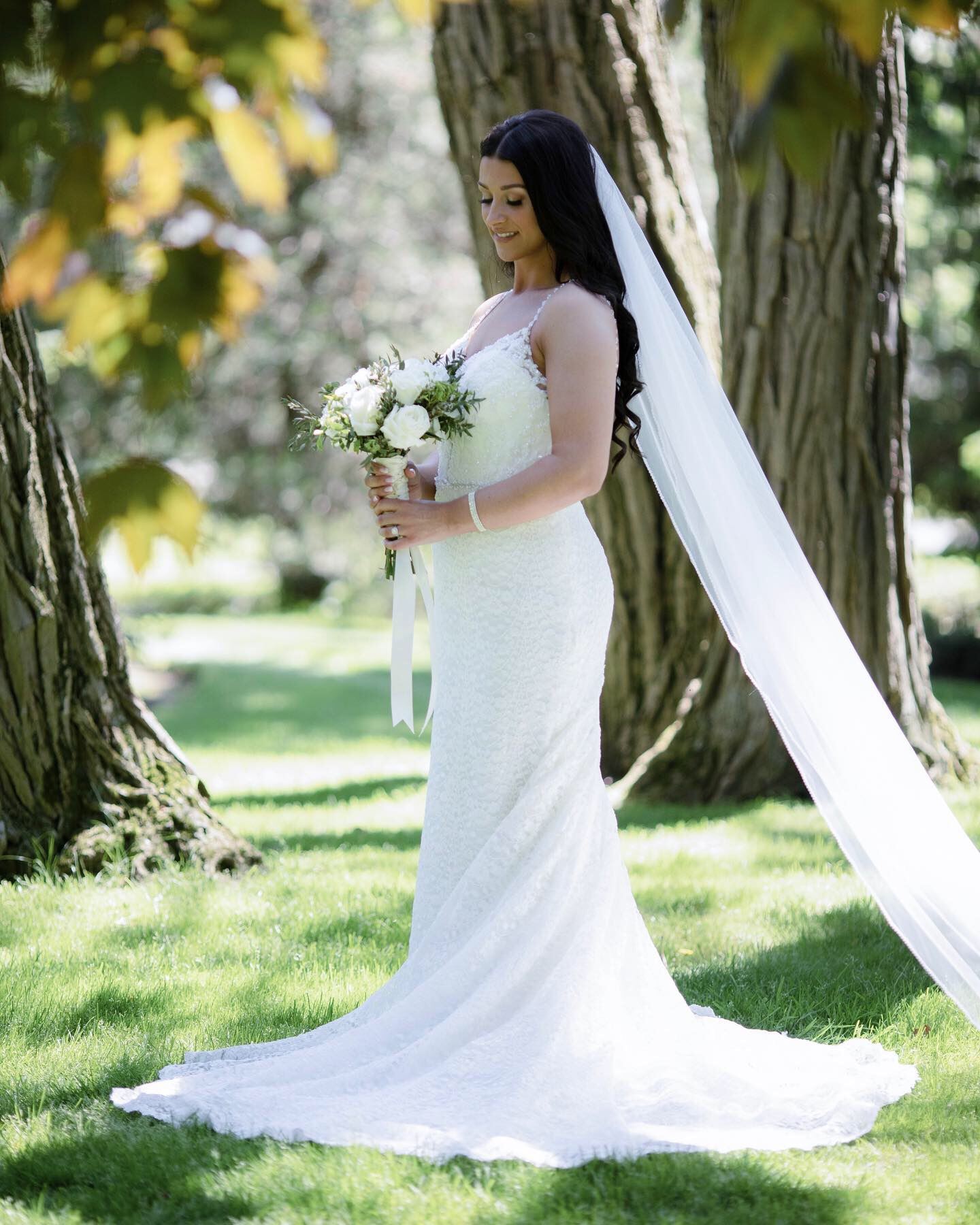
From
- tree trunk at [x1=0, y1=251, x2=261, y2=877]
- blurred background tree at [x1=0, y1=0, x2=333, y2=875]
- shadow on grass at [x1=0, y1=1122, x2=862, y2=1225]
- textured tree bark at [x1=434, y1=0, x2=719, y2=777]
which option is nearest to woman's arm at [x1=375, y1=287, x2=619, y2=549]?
shadow on grass at [x1=0, y1=1122, x2=862, y2=1225]

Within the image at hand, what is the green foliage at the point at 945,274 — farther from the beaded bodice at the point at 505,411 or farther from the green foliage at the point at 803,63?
the green foliage at the point at 803,63

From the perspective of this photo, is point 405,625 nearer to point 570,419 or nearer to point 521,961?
point 570,419

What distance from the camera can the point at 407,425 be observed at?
3.32 meters

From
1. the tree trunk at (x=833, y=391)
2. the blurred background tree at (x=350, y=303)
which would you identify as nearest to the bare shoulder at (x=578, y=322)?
the tree trunk at (x=833, y=391)

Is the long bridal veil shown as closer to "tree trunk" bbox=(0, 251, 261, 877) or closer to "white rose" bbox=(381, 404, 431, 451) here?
"white rose" bbox=(381, 404, 431, 451)

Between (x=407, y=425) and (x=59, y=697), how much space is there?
240cm

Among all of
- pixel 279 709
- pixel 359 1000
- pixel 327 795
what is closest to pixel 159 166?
pixel 359 1000

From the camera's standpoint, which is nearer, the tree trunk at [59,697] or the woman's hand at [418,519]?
the woman's hand at [418,519]

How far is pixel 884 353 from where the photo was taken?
21.5 ft

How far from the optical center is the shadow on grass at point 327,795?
773cm

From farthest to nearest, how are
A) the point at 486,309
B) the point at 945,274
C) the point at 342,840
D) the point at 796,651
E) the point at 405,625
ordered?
the point at 945,274, the point at 342,840, the point at 405,625, the point at 486,309, the point at 796,651

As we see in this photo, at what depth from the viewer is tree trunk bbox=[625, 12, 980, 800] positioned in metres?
6.40

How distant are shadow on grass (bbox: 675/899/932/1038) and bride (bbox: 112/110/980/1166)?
0.24 meters

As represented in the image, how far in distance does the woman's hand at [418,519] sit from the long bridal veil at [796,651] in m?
0.74
